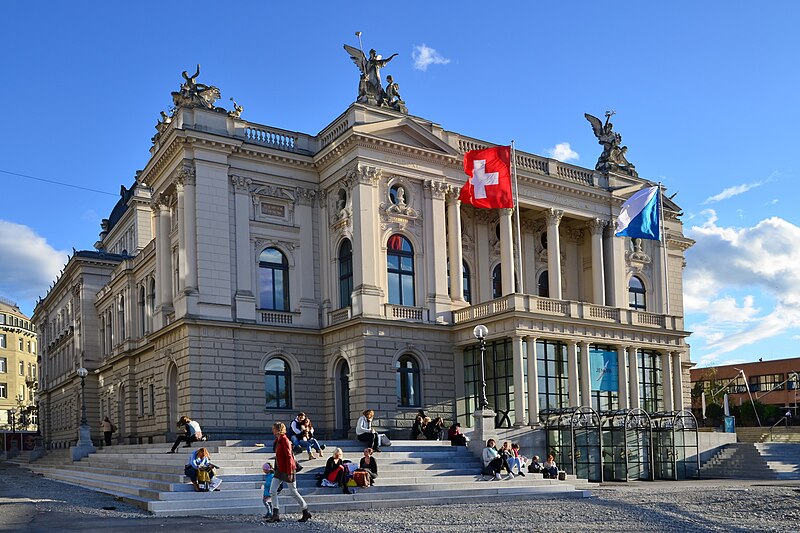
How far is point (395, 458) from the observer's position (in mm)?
30859

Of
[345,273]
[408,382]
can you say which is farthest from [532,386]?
[345,273]

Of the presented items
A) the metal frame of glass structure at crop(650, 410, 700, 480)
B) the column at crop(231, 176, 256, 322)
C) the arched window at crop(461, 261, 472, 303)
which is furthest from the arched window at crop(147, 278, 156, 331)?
the metal frame of glass structure at crop(650, 410, 700, 480)

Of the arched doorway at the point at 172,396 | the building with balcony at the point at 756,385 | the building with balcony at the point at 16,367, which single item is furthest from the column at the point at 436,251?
the building with balcony at the point at 16,367

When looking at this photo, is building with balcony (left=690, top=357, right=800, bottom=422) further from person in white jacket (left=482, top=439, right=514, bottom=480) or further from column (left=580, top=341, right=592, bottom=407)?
person in white jacket (left=482, top=439, right=514, bottom=480)

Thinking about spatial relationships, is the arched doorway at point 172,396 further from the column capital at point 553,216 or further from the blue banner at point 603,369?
the column capital at point 553,216

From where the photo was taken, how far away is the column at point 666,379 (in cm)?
4875

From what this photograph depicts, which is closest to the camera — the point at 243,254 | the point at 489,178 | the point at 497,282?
the point at 489,178

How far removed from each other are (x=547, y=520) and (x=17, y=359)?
114 metres

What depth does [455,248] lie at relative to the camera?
4691cm

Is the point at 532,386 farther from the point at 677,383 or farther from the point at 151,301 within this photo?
the point at 151,301

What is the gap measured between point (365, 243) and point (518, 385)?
944cm

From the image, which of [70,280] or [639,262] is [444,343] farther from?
[70,280]

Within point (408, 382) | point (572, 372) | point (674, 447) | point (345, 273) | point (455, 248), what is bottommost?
point (674, 447)

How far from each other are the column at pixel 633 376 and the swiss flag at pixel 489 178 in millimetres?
10667
